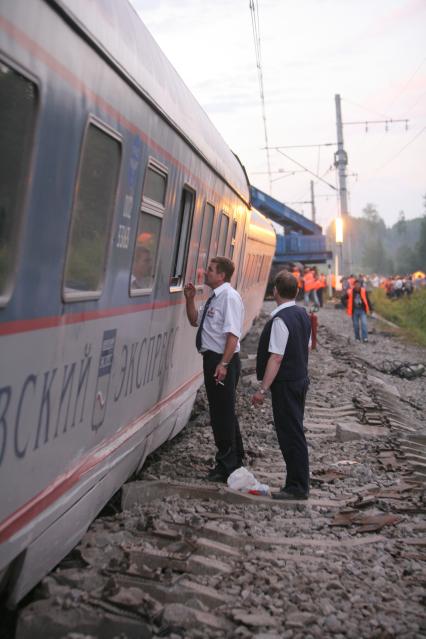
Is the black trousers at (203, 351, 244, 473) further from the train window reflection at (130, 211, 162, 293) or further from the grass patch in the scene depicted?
the grass patch

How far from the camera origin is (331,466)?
8.62m

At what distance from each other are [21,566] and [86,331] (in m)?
1.30

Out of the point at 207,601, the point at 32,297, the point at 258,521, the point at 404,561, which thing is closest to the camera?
the point at 32,297

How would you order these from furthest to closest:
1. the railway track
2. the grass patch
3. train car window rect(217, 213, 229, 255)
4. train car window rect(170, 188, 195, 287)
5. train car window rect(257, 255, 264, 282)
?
the grass patch
train car window rect(257, 255, 264, 282)
train car window rect(217, 213, 229, 255)
train car window rect(170, 188, 195, 287)
the railway track

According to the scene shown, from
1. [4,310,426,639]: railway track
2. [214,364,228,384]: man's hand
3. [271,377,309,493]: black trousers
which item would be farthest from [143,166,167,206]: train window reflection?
[4,310,426,639]: railway track

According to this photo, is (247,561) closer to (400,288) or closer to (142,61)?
(142,61)

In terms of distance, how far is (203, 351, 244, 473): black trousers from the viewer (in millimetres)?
7359

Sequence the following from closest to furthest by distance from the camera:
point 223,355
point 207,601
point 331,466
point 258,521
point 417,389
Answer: point 207,601 → point 258,521 → point 223,355 → point 331,466 → point 417,389

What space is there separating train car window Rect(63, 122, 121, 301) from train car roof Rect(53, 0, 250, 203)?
1.62ft

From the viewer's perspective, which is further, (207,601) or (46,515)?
(207,601)

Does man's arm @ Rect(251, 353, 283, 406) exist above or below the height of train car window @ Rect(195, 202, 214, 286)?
below

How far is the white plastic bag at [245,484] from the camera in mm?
7113

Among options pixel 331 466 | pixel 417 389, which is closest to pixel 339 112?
pixel 417 389

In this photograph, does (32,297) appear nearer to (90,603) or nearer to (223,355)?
(90,603)
